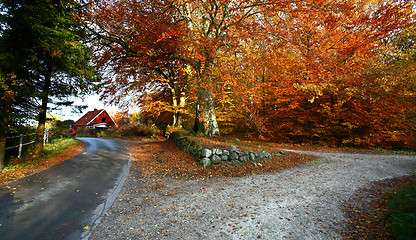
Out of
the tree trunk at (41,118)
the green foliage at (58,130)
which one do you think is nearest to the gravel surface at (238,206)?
the tree trunk at (41,118)

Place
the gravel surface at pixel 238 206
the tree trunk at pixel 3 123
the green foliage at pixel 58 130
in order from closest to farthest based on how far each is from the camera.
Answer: the gravel surface at pixel 238 206 → the tree trunk at pixel 3 123 → the green foliage at pixel 58 130

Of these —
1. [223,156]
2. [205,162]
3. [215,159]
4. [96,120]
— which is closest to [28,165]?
[205,162]

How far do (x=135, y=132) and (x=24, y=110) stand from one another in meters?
14.4

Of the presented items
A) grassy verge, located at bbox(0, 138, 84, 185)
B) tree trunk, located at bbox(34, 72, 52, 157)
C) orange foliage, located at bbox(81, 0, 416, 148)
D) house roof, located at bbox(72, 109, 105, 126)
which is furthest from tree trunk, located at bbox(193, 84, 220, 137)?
house roof, located at bbox(72, 109, 105, 126)

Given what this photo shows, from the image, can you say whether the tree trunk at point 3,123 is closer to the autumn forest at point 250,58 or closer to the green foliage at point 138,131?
the autumn forest at point 250,58

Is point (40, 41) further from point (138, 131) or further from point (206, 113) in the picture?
point (138, 131)

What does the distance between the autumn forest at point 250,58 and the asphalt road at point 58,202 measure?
3.32 m

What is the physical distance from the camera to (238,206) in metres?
4.09

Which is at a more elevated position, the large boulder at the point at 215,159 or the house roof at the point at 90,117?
the house roof at the point at 90,117

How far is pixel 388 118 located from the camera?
11445 mm

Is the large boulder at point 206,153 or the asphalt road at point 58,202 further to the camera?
the large boulder at point 206,153

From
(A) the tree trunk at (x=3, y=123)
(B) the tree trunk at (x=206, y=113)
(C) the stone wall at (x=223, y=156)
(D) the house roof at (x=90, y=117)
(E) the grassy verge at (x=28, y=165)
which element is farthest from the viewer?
(D) the house roof at (x=90, y=117)

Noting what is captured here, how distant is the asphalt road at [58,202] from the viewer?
323 cm

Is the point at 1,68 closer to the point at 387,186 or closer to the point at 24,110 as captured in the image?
the point at 24,110
